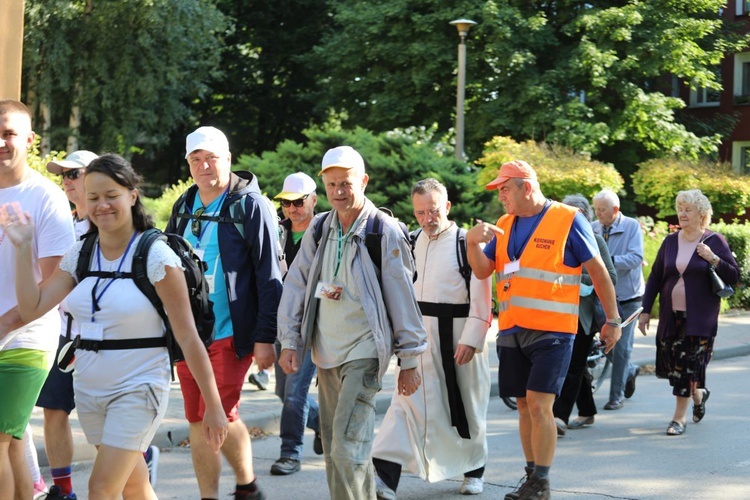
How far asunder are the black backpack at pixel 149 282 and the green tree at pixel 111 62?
27.5 metres

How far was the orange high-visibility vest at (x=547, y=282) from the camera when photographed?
6.29 m

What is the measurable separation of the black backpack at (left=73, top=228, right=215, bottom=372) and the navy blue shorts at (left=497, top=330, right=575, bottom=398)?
232 cm

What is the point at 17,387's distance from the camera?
4.69 meters

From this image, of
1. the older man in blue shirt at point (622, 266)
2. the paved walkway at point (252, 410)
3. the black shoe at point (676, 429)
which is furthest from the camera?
the older man in blue shirt at point (622, 266)

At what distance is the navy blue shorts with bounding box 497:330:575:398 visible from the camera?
6215 millimetres

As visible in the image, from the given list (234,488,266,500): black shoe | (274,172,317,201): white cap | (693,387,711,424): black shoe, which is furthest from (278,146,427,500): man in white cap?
(693,387,711,424): black shoe

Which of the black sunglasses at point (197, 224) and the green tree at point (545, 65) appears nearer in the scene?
the black sunglasses at point (197, 224)

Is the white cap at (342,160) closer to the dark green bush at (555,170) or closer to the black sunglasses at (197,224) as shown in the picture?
the black sunglasses at (197,224)

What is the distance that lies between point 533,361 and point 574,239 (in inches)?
29.8

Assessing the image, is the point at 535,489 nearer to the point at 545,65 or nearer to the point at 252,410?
the point at 252,410

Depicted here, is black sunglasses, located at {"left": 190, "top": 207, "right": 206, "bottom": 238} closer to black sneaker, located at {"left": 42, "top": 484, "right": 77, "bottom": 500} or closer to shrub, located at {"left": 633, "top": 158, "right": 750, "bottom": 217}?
black sneaker, located at {"left": 42, "top": 484, "right": 77, "bottom": 500}

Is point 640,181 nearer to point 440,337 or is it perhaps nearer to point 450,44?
point 450,44

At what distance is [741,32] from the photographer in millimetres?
36094

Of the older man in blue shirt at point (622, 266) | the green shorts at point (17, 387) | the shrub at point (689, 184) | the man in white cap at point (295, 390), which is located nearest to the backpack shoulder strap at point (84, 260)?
the green shorts at point (17, 387)
